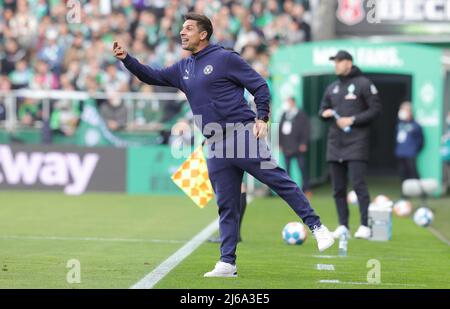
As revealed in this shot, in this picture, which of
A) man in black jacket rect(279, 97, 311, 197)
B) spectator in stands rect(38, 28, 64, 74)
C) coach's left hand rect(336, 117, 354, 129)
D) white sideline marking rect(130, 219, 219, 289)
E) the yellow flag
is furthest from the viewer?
spectator in stands rect(38, 28, 64, 74)

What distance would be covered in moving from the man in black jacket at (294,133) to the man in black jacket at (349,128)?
8336mm

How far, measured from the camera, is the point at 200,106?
29.8ft

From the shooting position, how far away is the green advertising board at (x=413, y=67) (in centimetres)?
2200

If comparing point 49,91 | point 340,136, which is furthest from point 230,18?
point 340,136

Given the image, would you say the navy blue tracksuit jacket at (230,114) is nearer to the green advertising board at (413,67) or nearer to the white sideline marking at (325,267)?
the white sideline marking at (325,267)

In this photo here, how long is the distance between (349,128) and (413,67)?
9815 mm

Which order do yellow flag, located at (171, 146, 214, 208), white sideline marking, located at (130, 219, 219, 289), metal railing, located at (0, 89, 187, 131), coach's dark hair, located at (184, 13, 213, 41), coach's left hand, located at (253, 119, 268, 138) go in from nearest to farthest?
1. white sideline marking, located at (130, 219, 219, 289)
2. coach's left hand, located at (253, 119, 268, 138)
3. coach's dark hair, located at (184, 13, 213, 41)
4. yellow flag, located at (171, 146, 214, 208)
5. metal railing, located at (0, 89, 187, 131)

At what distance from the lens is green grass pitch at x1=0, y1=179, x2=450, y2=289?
28.9 feet

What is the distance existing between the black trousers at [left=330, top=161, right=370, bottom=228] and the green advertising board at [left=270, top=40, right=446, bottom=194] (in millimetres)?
9197

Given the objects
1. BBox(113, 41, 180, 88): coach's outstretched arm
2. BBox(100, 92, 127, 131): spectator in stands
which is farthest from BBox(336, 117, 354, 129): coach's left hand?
BBox(100, 92, 127, 131): spectator in stands

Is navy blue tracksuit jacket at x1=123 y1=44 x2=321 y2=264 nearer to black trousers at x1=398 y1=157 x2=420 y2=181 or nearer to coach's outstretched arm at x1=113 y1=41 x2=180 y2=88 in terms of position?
coach's outstretched arm at x1=113 y1=41 x2=180 y2=88

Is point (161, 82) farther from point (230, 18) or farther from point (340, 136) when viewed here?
point (230, 18)

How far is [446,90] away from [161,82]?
638 inches
